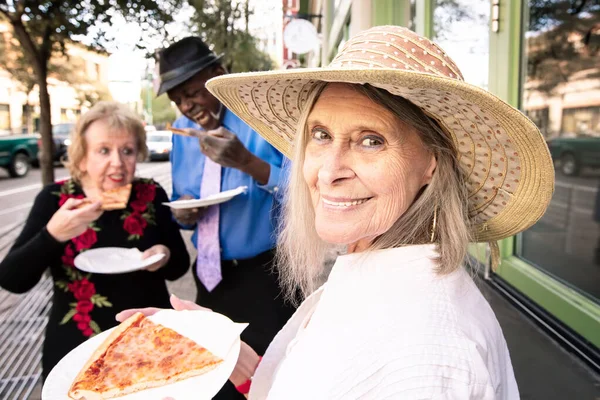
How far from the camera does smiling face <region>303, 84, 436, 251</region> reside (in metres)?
1.23

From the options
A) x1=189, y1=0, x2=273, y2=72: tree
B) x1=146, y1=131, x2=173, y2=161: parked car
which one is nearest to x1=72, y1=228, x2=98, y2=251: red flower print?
x1=189, y1=0, x2=273, y2=72: tree

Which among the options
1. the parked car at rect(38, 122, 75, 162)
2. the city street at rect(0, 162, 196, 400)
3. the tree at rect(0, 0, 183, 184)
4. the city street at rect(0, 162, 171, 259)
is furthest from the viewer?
the parked car at rect(38, 122, 75, 162)

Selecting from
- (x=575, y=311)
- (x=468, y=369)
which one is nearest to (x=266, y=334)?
(x=575, y=311)

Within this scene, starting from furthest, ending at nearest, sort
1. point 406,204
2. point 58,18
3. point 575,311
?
point 58,18 < point 575,311 < point 406,204

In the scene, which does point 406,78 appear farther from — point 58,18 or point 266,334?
point 58,18

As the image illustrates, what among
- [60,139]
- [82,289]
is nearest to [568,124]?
[82,289]

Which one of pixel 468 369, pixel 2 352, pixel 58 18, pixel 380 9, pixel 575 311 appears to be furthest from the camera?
pixel 380 9

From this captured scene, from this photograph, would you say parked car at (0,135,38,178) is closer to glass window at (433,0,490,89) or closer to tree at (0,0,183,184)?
tree at (0,0,183,184)

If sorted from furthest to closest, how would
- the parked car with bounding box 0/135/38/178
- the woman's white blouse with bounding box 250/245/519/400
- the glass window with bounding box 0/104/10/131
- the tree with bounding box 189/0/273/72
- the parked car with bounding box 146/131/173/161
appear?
the glass window with bounding box 0/104/10/131 < the parked car with bounding box 146/131/173/161 < the parked car with bounding box 0/135/38/178 < the tree with bounding box 189/0/273/72 < the woman's white blouse with bounding box 250/245/519/400

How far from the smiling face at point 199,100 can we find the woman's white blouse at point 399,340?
5.76 feet

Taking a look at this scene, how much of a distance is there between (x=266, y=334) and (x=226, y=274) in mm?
391

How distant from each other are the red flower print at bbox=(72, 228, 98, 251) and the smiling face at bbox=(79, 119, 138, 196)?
0.23 meters

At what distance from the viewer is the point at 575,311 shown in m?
2.31

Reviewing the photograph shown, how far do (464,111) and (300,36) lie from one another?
8851 millimetres
